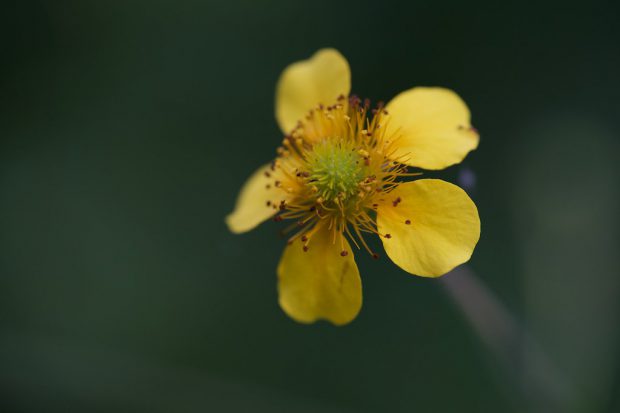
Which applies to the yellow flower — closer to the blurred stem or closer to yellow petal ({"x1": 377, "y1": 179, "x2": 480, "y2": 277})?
yellow petal ({"x1": 377, "y1": 179, "x2": 480, "y2": 277})

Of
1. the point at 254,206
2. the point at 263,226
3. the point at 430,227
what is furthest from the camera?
the point at 263,226

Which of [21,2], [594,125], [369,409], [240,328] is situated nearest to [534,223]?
[594,125]

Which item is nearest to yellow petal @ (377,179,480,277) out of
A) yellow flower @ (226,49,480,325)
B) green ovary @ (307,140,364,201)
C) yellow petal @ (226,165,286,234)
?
yellow flower @ (226,49,480,325)

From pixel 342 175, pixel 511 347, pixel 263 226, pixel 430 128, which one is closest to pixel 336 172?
pixel 342 175

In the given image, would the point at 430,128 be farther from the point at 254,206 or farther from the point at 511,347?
the point at 511,347

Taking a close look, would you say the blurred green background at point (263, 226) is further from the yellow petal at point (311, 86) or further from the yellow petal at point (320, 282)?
the yellow petal at point (311, 86)

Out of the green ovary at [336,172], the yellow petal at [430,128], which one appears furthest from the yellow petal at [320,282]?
the yellow petal at [430,128]

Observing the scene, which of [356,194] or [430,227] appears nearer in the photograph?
[430,227]
